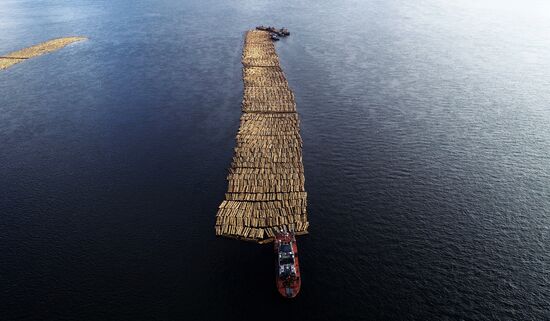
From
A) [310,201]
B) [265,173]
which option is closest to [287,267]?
[310,201]

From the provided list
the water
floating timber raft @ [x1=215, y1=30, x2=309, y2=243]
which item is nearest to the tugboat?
the water

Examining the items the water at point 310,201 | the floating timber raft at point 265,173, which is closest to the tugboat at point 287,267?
the water at point 310,201

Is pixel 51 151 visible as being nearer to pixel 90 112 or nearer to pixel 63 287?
pixel 90 112

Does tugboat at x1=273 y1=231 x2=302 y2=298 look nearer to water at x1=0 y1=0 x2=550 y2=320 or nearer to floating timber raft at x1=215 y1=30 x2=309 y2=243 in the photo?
water at x1=0 y1=0 x2=550 y2=320

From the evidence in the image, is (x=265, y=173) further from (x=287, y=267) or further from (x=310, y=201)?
(x=287, y=267)

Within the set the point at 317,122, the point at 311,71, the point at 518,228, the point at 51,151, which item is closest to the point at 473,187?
the point at 518,228

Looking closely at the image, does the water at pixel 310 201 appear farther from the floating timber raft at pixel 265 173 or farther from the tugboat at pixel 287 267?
the floating timber raft at pixel 265 173
